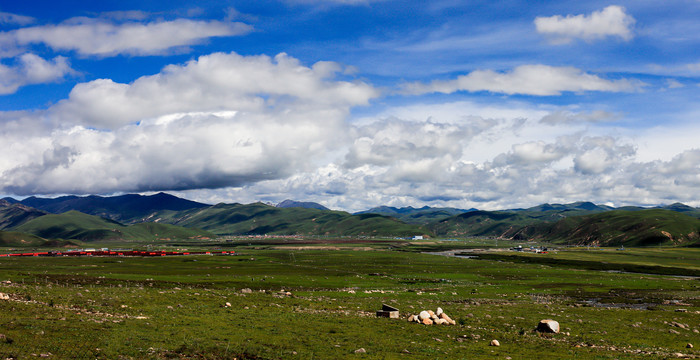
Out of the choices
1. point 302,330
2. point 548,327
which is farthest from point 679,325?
point 302,330

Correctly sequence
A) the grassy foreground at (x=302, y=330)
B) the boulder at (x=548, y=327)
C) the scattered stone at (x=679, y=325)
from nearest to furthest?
the grassy foreground at (x=302, y=330), the boulder at (x=548, y=327), the scattered stone at (x=679, y=325)

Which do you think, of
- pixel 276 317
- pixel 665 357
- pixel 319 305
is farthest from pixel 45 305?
pixel 665 357

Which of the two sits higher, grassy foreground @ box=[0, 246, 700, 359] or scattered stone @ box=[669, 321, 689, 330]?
grassy foreground @ box=[0, 246, 700, 359]

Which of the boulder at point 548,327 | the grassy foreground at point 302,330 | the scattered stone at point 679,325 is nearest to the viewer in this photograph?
the grassy foreground at point 302,330

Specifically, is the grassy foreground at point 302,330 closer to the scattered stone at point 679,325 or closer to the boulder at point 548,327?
the scattered stone at point 679,325

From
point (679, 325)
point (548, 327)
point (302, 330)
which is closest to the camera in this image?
point (302, 330)

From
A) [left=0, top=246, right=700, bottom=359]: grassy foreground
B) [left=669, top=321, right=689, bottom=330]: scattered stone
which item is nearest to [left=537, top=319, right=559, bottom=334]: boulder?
[left=0, top=246, right=700, bottom=359]: grassy foreground

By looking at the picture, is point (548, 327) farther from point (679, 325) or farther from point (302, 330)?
point (302, 330)

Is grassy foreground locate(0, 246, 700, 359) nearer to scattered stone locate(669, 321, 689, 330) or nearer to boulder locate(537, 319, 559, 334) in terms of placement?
scattered stone locate(669, 321, 689, 330)

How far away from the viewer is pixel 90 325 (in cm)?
3547

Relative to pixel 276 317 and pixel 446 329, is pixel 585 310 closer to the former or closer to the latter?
pixel 446 329

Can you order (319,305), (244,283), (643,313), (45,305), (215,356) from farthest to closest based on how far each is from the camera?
(244,283) < (643,313) < (319,305) < (45,305) < (215,356)

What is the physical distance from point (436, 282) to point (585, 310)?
4834 centimetres

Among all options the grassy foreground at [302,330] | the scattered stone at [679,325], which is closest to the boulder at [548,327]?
the grassy foreground at [302,330]
